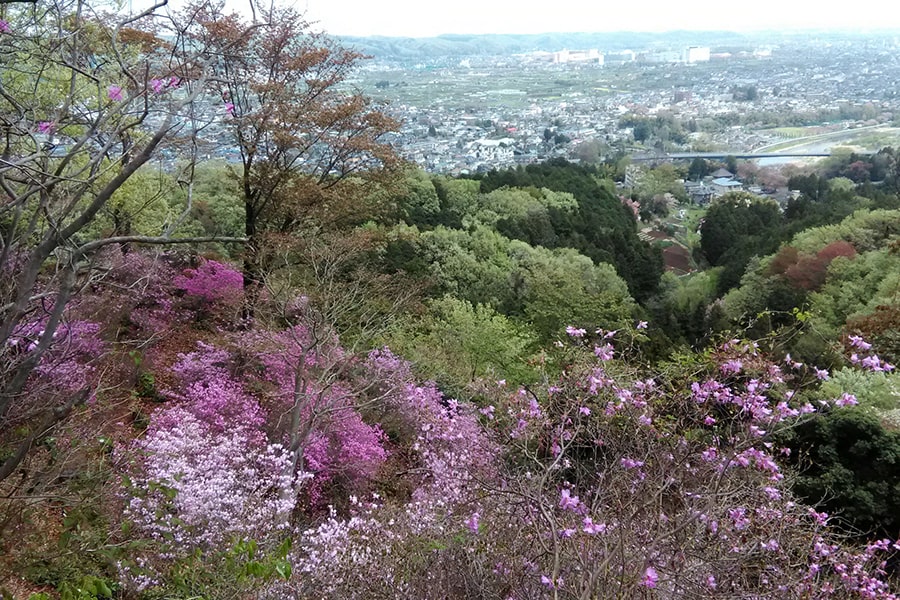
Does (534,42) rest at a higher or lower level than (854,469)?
higher

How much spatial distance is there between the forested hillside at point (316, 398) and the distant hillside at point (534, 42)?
2203 inches

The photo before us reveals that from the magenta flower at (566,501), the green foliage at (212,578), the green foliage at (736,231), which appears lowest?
the green foliage at (736,231)

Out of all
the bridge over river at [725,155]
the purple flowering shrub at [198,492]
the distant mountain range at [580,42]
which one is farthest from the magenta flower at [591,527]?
the distant mountain range at [580,42]

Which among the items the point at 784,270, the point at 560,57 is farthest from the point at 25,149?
the point at 560,57

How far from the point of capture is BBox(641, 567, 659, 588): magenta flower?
10.7ft

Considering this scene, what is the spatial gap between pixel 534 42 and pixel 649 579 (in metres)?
149

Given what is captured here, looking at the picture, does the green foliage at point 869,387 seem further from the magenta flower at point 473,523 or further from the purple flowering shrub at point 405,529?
the magenta flower at point 473,523

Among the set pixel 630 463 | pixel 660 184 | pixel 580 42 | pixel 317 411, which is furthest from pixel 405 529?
pixel 580 42

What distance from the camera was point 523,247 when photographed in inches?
912

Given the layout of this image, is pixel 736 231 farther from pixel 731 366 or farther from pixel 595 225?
pixel 731 366

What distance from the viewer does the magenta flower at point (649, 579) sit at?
128 inches

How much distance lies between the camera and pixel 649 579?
128 inches

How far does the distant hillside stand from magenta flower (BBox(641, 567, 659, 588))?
6436cm

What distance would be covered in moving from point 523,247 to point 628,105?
237 feet
